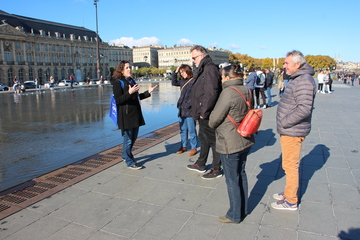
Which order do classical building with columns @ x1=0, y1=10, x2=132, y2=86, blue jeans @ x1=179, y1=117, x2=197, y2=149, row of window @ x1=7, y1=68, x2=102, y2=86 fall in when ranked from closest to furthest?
blue jeans @ x1=179, y1=117, x2=197, y2=149, classical building with columns @ x1=0, y1=10, x2=132, y2=86, row of window @ x1=7, y1=68, x2=102, y2=86

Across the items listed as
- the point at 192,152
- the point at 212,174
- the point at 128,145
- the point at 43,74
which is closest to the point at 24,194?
the point at 128,145

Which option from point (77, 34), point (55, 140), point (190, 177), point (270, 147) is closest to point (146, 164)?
point (190, 177)

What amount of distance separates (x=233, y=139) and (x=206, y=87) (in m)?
1.15

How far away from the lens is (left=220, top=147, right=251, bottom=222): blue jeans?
313cm

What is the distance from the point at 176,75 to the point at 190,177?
2.37 metres

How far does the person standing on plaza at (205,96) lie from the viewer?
158 inches

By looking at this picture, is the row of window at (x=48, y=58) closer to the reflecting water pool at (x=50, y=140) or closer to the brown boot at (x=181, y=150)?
the reflecting water pool at (x=50, y=140)

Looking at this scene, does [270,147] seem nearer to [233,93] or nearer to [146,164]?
[146,164]

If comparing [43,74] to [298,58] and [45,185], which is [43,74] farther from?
[298,58]

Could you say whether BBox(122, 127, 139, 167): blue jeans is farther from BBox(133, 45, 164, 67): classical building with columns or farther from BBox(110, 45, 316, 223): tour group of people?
BBox(133, 45, 164, 67): classical building with columns

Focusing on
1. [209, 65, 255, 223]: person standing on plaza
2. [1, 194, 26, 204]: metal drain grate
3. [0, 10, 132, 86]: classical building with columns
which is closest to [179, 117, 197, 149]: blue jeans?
[209, 65, 255, 223]: person standing on plaza

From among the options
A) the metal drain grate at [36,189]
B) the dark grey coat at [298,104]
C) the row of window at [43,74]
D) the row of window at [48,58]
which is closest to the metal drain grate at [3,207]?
the metal drain grate at [36,189]

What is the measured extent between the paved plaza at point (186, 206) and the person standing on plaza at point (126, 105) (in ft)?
1.73

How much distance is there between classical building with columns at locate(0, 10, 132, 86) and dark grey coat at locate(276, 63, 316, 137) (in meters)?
71.8
